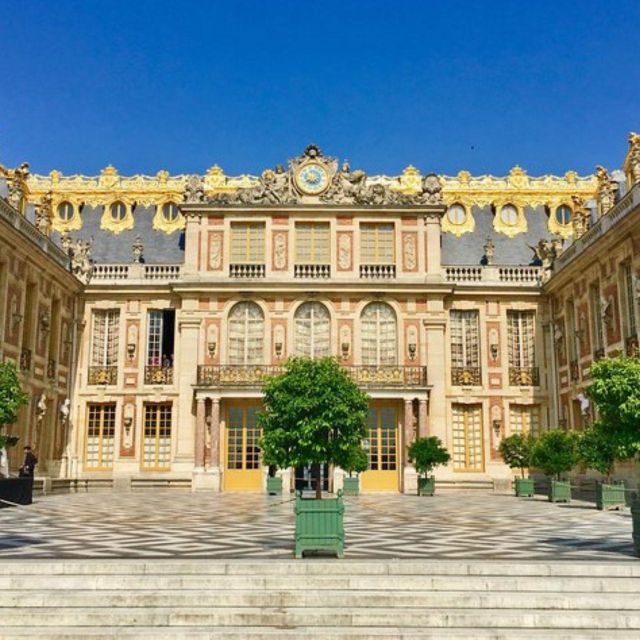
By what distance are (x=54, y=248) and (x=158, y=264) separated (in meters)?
4.50

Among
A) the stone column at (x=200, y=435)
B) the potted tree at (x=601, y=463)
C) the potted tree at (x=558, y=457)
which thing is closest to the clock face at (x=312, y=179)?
the stone column at (x=200, y=435)

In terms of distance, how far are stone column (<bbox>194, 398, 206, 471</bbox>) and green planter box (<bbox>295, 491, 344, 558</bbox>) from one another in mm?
18581

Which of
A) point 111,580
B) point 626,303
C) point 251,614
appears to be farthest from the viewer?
point 626,303

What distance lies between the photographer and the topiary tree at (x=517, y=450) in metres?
25.9

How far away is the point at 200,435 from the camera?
28.5 meters

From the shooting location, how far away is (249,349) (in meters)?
29.7

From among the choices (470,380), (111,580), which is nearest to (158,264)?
(470,380)

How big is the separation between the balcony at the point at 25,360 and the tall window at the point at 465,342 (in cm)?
1510

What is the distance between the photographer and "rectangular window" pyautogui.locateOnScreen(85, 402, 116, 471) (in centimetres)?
2975

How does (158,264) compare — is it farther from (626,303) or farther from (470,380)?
(626,303)

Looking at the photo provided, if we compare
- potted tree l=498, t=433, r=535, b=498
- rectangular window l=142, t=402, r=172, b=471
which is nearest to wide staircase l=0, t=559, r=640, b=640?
potted tree l=498, t=433, r=535, b=498

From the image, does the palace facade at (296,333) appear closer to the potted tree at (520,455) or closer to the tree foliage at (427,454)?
the tree foliage at (427,454)

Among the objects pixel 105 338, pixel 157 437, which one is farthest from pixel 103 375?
pixel 157 437

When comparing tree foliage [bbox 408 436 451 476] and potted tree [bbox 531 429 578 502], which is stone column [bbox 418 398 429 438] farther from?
potted tree [bbox 531 429 578 502]
